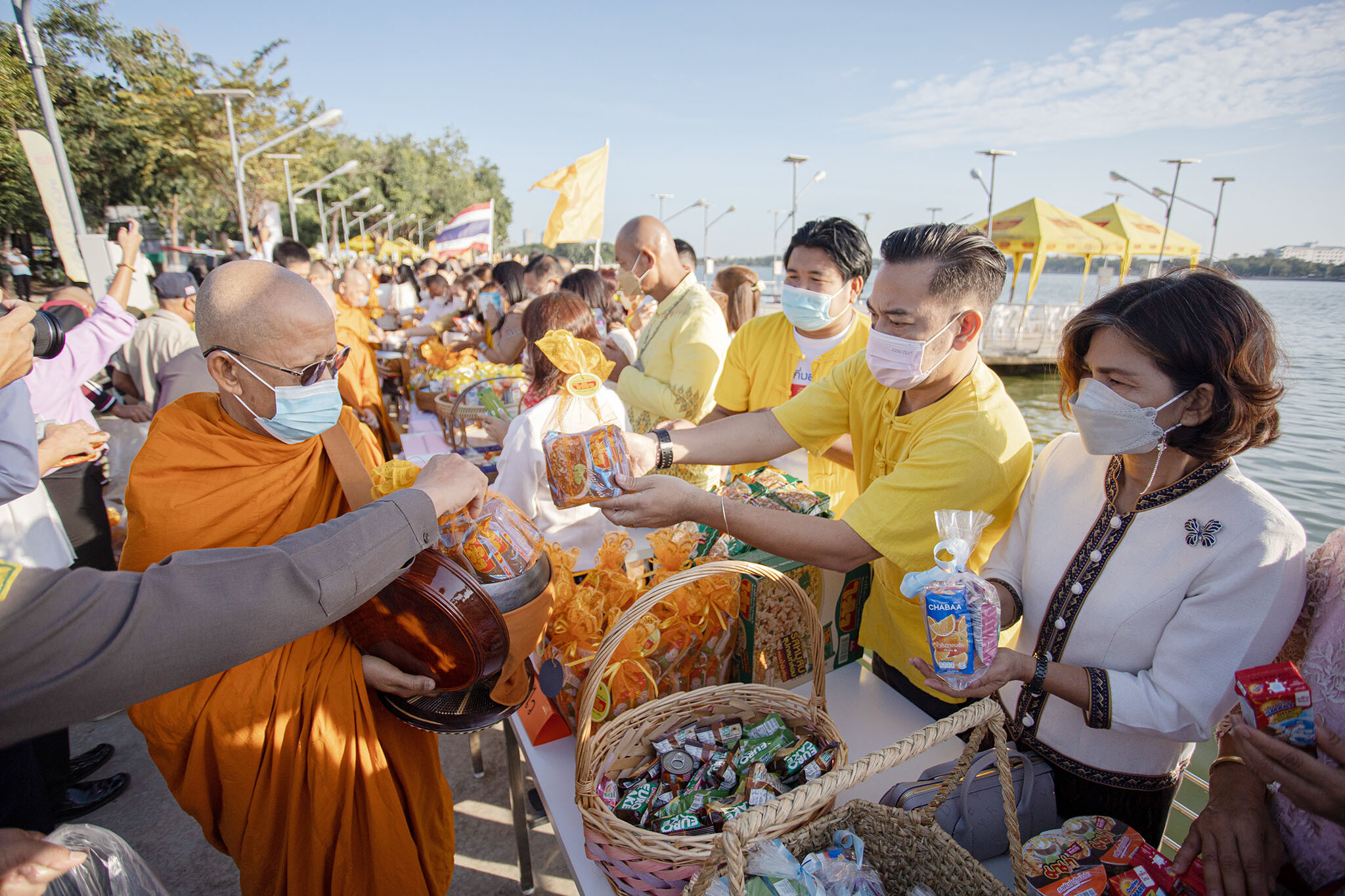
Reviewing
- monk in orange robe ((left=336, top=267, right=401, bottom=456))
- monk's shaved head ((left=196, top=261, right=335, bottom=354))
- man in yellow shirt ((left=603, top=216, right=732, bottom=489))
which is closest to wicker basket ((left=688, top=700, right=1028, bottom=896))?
monk's shaved head ((left=196, top=261, right=335, bottom=354))

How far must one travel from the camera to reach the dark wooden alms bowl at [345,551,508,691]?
58.0 inches

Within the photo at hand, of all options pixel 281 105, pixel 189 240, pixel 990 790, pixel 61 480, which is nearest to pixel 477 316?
pixel 61 480

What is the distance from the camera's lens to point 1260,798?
1.41m

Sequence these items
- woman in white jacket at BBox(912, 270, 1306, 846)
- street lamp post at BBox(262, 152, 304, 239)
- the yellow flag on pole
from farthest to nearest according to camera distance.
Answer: street lamp post at BBox(262, 152, 304, 239) < the yellow flag on pole < woman in white jacket at BBox(912, 270, 1306, 846)

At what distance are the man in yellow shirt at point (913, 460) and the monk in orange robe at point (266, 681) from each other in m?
0.91

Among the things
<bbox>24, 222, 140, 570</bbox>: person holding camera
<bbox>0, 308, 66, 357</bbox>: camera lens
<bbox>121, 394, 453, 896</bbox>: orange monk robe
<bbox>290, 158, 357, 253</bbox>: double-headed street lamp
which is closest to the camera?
<bbox>121, 394, 453, 896</bbox>: orange monk robe

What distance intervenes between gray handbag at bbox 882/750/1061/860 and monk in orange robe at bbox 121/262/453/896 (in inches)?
50.2

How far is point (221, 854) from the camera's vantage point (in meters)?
2.90

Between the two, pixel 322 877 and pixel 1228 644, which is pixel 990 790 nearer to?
pixel 1228 644

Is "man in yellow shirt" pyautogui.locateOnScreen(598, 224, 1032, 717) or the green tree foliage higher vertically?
the green tree foliage

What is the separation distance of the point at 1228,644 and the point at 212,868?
3.81m

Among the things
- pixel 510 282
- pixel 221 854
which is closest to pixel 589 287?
pixel 510 282

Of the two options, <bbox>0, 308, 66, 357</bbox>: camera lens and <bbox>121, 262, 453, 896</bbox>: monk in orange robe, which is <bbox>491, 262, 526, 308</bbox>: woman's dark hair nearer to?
<bbox>0, 308, 66, 357</bbox>: camera lens

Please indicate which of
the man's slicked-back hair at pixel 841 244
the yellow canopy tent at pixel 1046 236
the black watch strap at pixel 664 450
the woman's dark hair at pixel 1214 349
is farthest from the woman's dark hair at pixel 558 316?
the yellow canopy tent at pixel 1046 236
